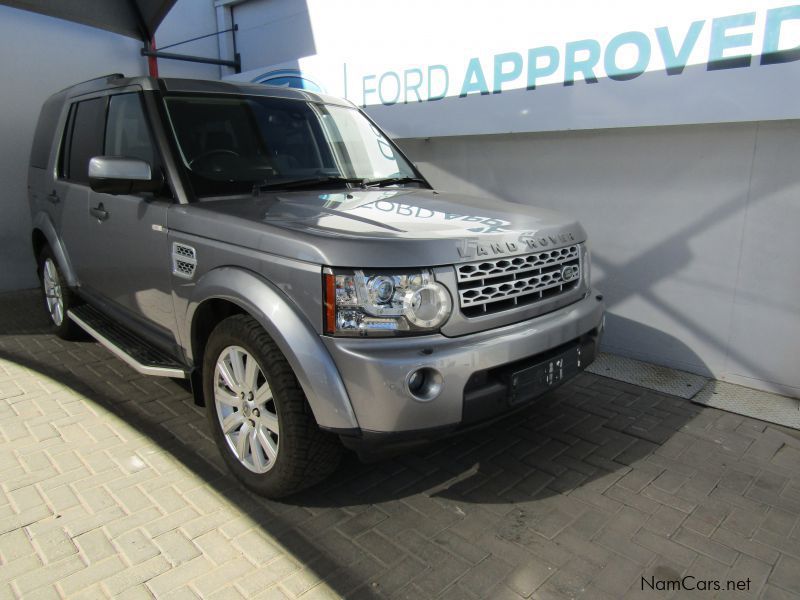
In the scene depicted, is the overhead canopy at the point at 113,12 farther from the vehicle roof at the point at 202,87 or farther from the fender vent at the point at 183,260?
the fender vent at the point at 183,260

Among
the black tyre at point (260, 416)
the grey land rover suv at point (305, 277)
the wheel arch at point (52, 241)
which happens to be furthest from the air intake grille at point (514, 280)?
the wheel arch at point (52, 241)

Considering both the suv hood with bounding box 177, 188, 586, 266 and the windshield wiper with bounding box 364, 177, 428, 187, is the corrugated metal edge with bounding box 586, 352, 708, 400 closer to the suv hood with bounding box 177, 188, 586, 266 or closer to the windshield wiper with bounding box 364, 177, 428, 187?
the suv hood with bounding box 177, 188, 586, 266

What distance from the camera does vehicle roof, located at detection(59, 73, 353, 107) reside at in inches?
133

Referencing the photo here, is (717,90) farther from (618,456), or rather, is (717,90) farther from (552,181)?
(618,456)

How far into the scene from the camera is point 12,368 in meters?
4.44

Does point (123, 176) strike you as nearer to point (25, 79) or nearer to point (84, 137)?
point (84, 137)

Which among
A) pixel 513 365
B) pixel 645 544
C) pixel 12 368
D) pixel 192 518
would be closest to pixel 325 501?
pixel 192 518

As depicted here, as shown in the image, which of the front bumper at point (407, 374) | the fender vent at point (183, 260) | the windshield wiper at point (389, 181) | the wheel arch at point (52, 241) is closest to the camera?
the front bumper at point (407, 374)

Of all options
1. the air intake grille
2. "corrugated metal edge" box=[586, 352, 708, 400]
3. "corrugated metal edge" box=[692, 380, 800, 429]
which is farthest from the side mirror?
"corrugated metal edge" box=[692, 380, 800, 429]

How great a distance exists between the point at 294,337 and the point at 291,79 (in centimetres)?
514

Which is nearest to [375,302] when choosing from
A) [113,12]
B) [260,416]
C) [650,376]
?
[260,416]

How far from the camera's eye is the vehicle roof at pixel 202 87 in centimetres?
337

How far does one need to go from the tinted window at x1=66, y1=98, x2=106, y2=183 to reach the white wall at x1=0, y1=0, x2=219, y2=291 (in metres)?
2.91

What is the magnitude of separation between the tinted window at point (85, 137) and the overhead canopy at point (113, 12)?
312 centimetres
